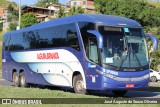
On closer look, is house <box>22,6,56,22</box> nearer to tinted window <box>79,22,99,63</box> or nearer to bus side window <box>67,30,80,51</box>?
bus side window <box>67,30,80,51</box>

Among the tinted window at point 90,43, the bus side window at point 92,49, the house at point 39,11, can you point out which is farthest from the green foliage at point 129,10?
the bus side window at point 92,49

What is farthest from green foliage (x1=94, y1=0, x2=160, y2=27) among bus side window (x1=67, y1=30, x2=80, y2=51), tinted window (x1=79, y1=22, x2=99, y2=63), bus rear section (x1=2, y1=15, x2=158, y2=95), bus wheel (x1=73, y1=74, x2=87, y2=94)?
tinted window (x1=79, y1=22, x2=99, y2=63)

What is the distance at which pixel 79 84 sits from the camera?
18.0 metres

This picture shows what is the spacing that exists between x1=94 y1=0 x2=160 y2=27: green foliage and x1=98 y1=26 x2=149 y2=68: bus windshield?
2812 inches

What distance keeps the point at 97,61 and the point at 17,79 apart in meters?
9.20

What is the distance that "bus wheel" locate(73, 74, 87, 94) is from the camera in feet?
58.0

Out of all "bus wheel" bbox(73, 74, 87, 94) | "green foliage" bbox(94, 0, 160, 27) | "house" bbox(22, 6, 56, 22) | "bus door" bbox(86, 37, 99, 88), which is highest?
"bus door" bbox(86, 37, 99, 88)

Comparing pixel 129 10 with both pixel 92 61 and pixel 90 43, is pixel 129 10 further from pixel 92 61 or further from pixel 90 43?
pixel 92 61

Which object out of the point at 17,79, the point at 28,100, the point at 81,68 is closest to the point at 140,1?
the point at 17,79

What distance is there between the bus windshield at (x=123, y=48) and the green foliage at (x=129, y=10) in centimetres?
7143

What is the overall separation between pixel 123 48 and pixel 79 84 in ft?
8.66

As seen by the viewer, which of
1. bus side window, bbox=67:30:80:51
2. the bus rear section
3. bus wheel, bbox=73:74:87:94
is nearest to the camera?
the bus rear section

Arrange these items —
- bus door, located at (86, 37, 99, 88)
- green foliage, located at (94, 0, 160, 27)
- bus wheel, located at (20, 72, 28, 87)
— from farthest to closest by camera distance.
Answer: green foliage, located at (94, 0, 160, 27) < bus wheel, located at (20, 72, 28, 87) < bus door, located at (86, 37, 99, 88)

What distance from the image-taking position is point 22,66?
78.9 ft
